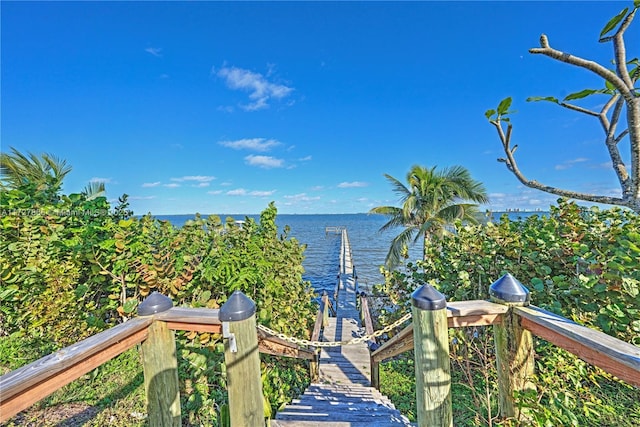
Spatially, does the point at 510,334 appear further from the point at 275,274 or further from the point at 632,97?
the point at 275,274

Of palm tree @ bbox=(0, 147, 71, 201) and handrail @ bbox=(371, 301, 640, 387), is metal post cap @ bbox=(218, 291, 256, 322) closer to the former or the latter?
handrail @ bbox=(371, 301, 640, 387)

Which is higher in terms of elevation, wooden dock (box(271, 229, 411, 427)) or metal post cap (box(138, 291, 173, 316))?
metal post cap (box(138, 291, 173, 316))

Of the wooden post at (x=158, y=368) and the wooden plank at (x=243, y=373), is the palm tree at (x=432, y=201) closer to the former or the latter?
the wooden plank at (x=243, y=373)

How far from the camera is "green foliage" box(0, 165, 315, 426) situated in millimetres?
2578

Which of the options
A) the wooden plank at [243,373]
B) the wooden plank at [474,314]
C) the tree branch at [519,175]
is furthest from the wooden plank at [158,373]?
the tree branch at [519,175]

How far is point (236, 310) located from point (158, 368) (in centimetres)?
55

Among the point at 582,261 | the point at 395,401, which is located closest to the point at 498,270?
the point at 582,261

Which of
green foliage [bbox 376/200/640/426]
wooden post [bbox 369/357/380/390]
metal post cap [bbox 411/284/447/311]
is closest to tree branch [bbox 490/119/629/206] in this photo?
metal post cap [bbox 411/284/447/311]

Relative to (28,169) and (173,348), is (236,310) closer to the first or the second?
(173,348)

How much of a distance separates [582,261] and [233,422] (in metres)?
3.16

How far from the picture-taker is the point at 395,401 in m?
3.70

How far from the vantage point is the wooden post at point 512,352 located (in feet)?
4.47

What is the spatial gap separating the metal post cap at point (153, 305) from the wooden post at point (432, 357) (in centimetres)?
A: 133

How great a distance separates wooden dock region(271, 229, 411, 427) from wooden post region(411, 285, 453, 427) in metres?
1.05
